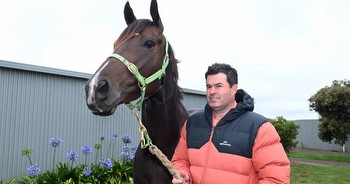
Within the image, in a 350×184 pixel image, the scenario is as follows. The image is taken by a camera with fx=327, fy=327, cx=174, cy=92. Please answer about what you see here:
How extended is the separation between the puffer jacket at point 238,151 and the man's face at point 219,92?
0.29 ft

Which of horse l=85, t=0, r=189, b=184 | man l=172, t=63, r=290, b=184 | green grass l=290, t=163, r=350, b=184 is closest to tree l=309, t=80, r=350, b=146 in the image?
green grass l=290, t=163, r=350, b=184

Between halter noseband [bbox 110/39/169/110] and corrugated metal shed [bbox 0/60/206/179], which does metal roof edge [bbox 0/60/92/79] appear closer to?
corrugated metal shed [bbox 0/60/206/179]

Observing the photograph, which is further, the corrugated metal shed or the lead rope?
the corrugated metal shed

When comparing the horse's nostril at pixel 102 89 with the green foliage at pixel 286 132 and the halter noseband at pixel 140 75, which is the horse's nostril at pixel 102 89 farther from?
the green foliage at pixel 286 132

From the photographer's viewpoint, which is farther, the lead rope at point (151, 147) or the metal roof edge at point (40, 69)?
the metal roof edge at point (40, 69)

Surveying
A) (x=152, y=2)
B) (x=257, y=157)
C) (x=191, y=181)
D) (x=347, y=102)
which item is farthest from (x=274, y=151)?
(x=347, y=102)

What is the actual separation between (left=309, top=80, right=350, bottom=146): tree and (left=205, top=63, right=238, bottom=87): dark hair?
621 inches

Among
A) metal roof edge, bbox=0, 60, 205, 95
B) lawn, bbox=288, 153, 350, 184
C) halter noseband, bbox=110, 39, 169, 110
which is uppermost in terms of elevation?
metal roof edge, bbox=0, 60, 205, 95

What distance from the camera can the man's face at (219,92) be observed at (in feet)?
7.36

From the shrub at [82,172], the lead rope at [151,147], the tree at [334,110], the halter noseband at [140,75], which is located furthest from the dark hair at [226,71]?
the tree at [334,110]

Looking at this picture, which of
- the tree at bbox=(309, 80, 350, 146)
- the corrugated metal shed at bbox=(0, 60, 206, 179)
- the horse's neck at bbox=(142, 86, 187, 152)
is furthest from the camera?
the tree at bbox=(309, 80, 350, 146)

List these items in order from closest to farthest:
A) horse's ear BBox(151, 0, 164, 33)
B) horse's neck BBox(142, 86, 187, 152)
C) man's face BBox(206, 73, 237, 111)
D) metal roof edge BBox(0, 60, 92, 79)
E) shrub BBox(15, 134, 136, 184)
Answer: man's face BBox(206, 73, 237, 111), horse's ear BBox(151, 0, 164, 33), horse's neck BBox(142, 86, 187, 152), shrub BBox(15, 134, 136, 184), metal roof edge BBox(0, 60, 92, 79)

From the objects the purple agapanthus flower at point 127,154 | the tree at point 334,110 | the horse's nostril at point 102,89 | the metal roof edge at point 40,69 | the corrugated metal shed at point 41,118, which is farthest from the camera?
the tree at point 334,110

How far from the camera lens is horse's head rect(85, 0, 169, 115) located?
203 centimetres
